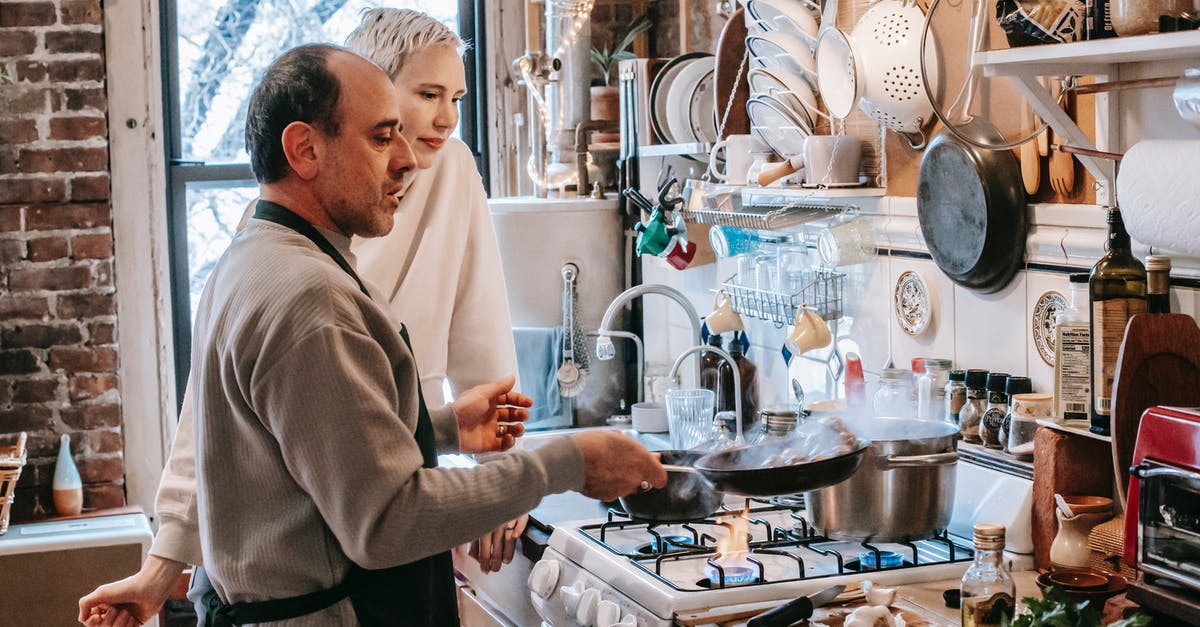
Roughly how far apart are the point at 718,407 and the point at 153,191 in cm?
181

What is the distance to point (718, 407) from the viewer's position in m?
3.00

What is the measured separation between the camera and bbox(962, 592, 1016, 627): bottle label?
5.07 feet

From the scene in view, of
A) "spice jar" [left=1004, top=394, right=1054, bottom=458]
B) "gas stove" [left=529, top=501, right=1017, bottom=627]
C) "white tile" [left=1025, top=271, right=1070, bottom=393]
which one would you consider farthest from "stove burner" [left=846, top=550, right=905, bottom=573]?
"white tile" [left=1025, top=271, right=1070, bottom=393]

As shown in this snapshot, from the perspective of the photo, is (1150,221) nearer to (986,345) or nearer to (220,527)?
(986,345)

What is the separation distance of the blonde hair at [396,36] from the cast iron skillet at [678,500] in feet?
2.75

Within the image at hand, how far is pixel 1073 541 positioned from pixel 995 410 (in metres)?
0.34

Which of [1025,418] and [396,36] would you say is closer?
[1025,418]

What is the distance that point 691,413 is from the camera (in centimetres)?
290

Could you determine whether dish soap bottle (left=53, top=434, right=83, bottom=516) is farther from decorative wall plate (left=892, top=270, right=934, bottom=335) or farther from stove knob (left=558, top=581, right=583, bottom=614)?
decorative wall plate (left=892, top=270, right=934, bottom=335)

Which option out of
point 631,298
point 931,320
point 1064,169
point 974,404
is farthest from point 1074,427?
point 631,298

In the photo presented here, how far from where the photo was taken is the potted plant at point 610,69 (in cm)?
352

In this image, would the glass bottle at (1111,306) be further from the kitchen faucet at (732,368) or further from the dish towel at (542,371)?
the dish towel at (542,371)

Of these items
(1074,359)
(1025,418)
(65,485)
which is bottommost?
(65,485)

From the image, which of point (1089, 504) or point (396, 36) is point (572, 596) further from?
point (396, 36)
